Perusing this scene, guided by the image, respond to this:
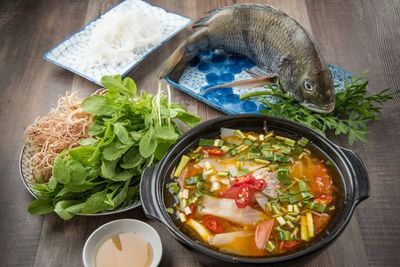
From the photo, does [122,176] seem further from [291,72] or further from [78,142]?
[291,72]

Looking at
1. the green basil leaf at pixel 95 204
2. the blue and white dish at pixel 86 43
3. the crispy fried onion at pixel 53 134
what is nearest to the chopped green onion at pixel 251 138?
the green basil leaf at pixel 95 204

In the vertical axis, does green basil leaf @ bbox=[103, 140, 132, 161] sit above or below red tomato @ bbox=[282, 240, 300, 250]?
above

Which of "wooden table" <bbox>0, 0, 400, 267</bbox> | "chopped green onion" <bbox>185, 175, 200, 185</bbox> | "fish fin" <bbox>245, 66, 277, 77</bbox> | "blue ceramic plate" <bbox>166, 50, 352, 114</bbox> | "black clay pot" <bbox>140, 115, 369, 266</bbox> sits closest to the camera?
"black clay pot" <bbox>140, 115, 369, 266</bbox>

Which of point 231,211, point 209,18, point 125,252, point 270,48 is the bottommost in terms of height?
point 125,252

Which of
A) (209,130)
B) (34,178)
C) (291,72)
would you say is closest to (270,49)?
(291,72)

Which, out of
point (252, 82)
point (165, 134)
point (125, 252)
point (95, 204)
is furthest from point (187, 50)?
point (125, 252)

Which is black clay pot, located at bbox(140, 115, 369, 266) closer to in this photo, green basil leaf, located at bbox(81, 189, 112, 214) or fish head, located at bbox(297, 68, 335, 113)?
green basil leaf, located at bbox(81, 189, 112, 214)

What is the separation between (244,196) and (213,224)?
0.33 feet

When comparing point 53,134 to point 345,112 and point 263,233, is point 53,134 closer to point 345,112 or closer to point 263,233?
point 263,233

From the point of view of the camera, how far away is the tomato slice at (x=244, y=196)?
108 centimetres

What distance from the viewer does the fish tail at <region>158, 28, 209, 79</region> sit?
1.73 m

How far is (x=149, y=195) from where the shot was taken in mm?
1081

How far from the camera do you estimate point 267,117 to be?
4.05 feet

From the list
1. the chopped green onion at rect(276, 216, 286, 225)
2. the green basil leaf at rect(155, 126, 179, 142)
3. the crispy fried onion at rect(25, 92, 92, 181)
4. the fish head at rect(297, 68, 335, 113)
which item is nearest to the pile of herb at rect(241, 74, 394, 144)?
the fish head at rect(297, 68, 335, 113)
